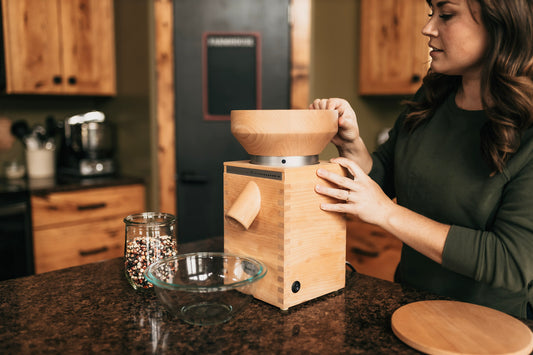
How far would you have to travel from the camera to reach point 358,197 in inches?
39.9

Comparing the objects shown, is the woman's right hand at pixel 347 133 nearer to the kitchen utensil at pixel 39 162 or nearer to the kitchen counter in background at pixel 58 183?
the kitchen counter in background at pixel 58 183

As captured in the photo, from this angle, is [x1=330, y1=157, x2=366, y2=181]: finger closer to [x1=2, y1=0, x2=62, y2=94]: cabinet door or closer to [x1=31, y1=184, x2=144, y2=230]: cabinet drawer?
[x1=31, y1=184, x2=144, y2=230]: cabinet drawer

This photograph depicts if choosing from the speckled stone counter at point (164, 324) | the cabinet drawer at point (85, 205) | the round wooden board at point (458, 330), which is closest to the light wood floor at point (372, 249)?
the cabinet drawer at point (85, 205)

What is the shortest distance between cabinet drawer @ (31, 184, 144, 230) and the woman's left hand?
2094 millimetres

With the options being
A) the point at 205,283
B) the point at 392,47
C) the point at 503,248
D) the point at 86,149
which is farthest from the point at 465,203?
the point at 86,149

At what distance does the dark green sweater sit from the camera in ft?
3.05

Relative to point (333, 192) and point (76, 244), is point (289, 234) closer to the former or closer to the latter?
point (333, 192)

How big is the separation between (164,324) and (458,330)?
Answer: 53cm

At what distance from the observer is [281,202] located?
921 millimetres

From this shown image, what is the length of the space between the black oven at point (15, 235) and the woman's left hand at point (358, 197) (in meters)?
2.07

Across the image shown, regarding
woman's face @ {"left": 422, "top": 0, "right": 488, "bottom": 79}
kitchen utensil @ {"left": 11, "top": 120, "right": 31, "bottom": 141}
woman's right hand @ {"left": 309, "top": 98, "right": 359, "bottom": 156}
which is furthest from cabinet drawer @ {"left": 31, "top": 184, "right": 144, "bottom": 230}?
woman's face @ {"left": 422, "top": 0, "right": 488, "bottom": 79}

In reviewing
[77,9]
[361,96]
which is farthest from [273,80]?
[77,9]

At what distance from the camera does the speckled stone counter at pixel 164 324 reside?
2.58 ft

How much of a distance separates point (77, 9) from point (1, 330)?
2.57m
